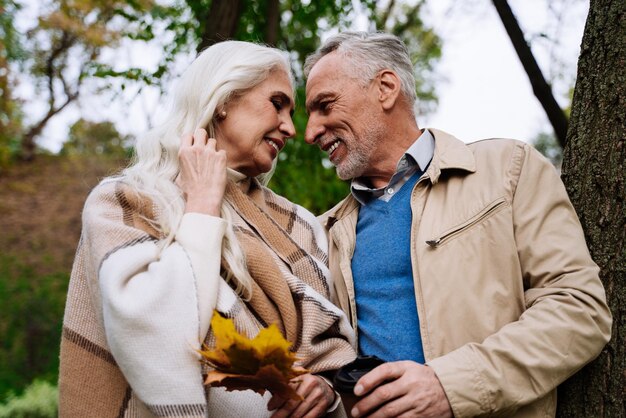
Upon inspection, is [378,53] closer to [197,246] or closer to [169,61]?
[197,246]

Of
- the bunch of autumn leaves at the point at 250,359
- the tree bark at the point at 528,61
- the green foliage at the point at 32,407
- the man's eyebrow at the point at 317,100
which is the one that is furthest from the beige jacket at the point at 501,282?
the green foliage at the point at 32,407

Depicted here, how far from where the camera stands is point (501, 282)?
2256mm

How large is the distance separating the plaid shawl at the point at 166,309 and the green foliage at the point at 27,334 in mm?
6803

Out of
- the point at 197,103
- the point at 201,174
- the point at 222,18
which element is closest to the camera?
the point at 201,174

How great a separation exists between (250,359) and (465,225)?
1037 mm

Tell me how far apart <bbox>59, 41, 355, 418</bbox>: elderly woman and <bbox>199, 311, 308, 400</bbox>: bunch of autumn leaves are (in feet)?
0.82

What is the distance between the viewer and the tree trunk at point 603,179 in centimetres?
222

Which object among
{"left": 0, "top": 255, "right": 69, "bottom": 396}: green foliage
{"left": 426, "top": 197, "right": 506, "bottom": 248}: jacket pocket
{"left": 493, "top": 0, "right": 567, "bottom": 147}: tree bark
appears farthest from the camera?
{"left": 0, "top": 255, "right": 69, "bottom": 396}: green foliage

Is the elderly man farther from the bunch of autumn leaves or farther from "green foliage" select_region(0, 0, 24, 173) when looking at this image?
"green foliage" select_region(0, 0, 24, 173)

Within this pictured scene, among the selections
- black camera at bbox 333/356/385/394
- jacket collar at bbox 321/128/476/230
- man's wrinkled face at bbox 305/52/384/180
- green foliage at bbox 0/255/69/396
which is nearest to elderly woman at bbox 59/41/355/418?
black camera at bbox 333/356/385/394

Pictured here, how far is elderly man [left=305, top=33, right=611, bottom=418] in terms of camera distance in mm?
2039

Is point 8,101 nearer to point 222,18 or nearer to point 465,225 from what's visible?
point 222,18

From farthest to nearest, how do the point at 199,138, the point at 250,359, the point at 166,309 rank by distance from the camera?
the point at 199,138, the point at 166,309, the point at 250,359

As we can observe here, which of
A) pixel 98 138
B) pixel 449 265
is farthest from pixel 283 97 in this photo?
pixel 98 138
